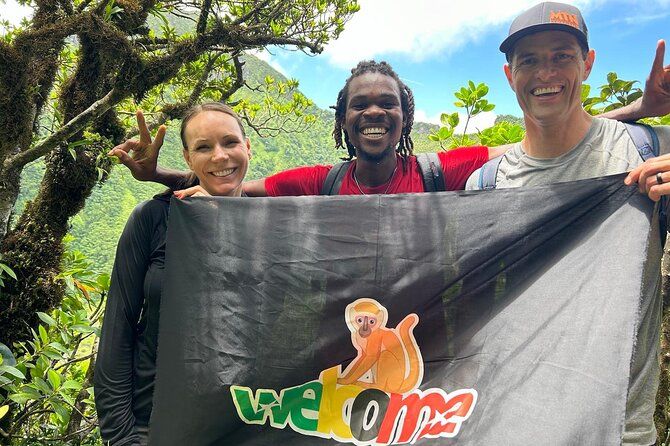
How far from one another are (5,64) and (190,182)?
1.75m

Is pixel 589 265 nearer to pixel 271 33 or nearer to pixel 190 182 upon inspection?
pixel 190 182

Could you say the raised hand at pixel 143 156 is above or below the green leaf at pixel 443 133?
below

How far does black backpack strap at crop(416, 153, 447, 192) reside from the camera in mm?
2225

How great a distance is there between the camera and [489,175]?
2023mm

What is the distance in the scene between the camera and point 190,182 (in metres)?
2.03

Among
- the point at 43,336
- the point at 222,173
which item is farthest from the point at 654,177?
the point at 43,336

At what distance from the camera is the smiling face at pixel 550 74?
5.91 ft

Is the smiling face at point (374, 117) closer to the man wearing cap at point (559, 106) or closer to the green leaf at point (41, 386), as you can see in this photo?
the man wearing cap at point (559, 106)

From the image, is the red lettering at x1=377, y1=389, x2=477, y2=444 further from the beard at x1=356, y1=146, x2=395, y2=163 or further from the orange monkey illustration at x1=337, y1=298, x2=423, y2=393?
the beard at x1=356, y1=146, x2=395, y2=163

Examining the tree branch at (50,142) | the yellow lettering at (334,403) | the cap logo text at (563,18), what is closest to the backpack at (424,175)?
the cap logo text at (563,18)

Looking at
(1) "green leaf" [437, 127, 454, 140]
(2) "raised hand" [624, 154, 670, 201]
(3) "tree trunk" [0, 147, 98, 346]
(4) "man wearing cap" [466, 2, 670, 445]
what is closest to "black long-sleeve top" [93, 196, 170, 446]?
(4) "man wearing cap" [466, 2, 670, 445]

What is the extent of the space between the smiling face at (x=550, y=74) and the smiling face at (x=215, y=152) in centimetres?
114

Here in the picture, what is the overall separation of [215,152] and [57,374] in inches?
58.1

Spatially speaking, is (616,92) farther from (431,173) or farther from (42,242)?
(42,242)
